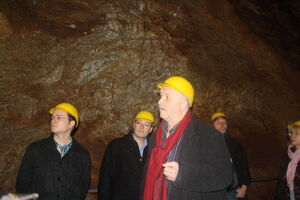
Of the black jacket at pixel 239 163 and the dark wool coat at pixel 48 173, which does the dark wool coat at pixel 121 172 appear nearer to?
the dark wool coat at pixel 48 173

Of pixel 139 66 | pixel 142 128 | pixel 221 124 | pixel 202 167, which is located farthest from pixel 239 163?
pixel 139 66

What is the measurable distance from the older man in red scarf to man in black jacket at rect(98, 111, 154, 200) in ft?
3.76

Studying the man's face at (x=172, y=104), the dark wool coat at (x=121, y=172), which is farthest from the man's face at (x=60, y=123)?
the man's face at (x=172, y=104)

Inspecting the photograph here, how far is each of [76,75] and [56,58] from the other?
2.10ft

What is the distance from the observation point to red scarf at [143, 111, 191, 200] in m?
2.26

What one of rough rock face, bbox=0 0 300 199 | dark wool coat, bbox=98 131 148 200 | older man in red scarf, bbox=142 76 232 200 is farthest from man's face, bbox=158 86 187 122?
rough rock face, bbox=0 0 300 199

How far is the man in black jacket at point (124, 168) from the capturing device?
3.55 m

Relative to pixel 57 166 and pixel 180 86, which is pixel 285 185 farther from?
pixel 57 166

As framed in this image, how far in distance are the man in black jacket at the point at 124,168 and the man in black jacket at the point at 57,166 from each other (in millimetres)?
307

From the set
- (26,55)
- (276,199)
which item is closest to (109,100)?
(26,55)

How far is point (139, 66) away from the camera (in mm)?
6648

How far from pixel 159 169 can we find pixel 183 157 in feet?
0.89

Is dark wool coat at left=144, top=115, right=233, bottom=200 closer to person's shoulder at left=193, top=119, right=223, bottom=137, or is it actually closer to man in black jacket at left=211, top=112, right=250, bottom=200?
person's shoulder at left=193, top=119, right=223, bottom=137

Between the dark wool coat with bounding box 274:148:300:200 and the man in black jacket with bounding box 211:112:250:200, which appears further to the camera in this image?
the man in black jacket with bounding box 211:112:250:200
